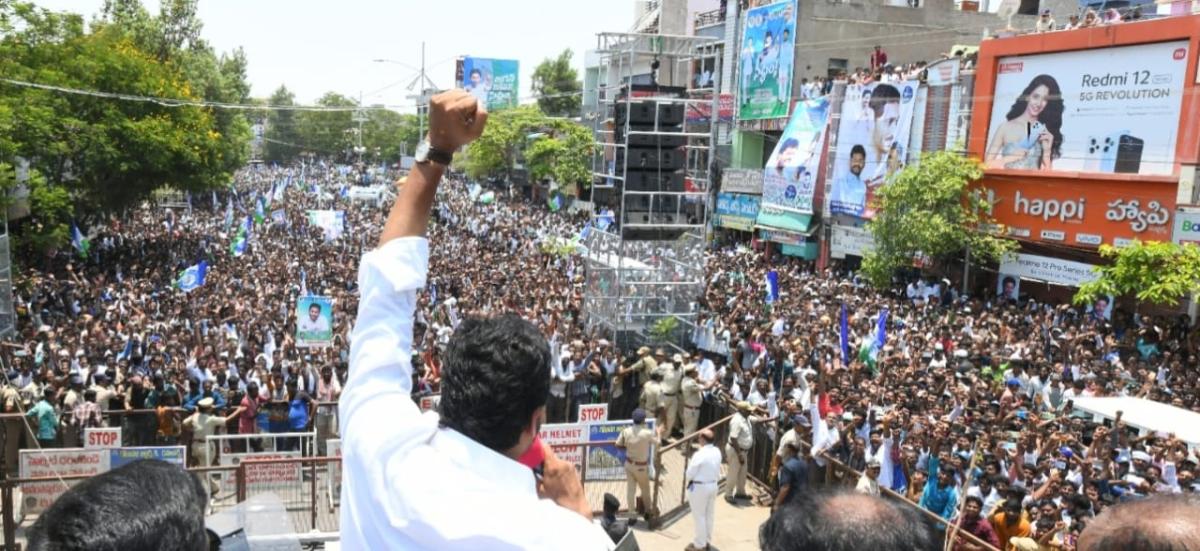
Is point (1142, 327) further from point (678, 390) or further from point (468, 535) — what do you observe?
point (468, 535)

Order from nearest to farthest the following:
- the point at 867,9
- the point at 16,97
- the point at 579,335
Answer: the point at 579,335, the point at 16,97, the point at 867,9

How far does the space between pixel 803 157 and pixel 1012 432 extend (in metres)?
20.4

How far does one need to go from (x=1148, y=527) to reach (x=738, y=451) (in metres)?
8.85

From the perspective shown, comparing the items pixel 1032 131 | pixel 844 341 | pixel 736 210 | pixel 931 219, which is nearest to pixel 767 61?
pixel 736 210

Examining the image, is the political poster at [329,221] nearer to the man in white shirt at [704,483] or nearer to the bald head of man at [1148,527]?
the man in white shirt at [704,483]

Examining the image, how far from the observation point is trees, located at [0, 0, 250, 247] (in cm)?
2309

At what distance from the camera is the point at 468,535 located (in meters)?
1.38

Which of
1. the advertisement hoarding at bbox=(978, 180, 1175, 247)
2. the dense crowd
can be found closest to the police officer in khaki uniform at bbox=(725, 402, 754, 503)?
the dense crowd

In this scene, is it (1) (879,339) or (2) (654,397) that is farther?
(1) (879,339)

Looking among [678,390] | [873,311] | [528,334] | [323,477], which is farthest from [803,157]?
[528,334]

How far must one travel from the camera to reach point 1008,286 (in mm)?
21484

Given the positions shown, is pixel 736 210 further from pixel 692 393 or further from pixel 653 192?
pixel 692 393

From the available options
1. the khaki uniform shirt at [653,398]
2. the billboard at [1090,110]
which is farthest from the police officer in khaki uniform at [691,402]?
the billboard at [1090,110]

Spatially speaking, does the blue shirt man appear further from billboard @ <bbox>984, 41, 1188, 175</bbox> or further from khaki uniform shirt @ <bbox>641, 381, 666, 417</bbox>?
billboard @ <bbox>984, 41, 1188, 175</bbox>
